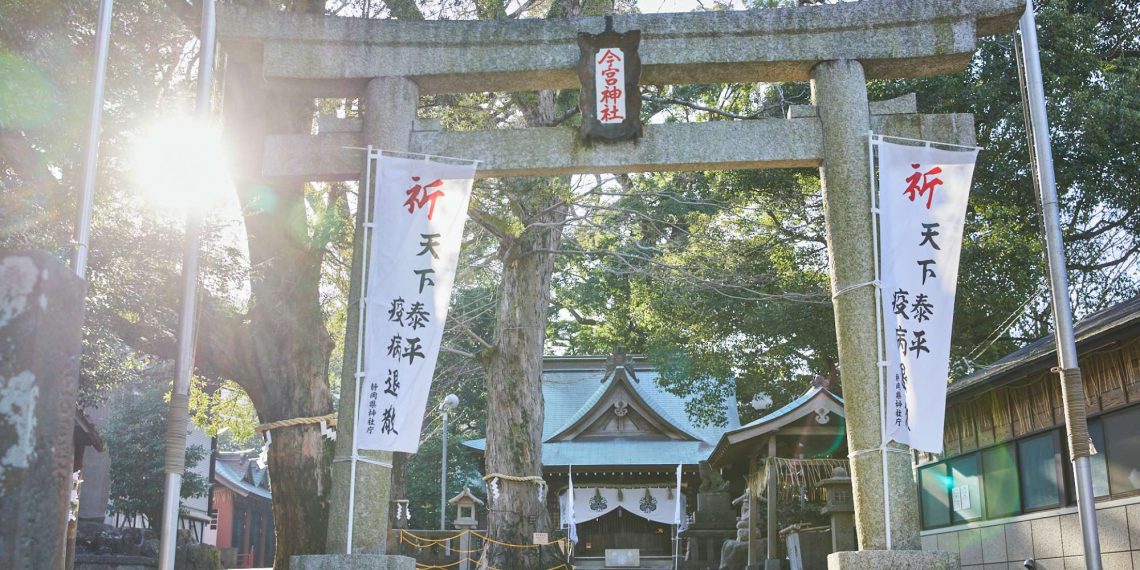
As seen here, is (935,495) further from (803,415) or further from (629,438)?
(629,438)

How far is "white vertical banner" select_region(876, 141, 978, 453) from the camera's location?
776 cm

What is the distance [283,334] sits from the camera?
1113 cm

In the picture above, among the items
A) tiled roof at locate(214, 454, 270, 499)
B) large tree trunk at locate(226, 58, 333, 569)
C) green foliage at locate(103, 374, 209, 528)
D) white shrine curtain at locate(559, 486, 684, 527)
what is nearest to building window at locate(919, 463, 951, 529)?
large tree trunk at locate(226, 58, 333, 569)

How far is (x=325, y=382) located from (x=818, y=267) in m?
12.1

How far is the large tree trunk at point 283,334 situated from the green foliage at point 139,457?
17116 mm

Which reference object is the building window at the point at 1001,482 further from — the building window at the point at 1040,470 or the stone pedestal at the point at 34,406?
the stone pedestal at the point at 34,406

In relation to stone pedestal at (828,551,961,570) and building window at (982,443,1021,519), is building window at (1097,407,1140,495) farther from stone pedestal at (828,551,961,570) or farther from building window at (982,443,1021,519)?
stone pedestal at (828,551,961,570)

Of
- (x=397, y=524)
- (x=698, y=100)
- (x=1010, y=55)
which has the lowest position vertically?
(x=397, y=524)

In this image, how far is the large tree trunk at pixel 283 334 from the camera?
1068 centimetres

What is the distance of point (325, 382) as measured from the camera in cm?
1127

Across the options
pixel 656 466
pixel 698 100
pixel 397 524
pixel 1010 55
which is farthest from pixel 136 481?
pixel 1010 55

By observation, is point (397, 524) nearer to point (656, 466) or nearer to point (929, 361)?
point (656, 466)

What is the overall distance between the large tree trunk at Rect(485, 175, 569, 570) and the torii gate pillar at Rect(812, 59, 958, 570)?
24.9ft

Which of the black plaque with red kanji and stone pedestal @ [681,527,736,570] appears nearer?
the black plaque with red kanji
